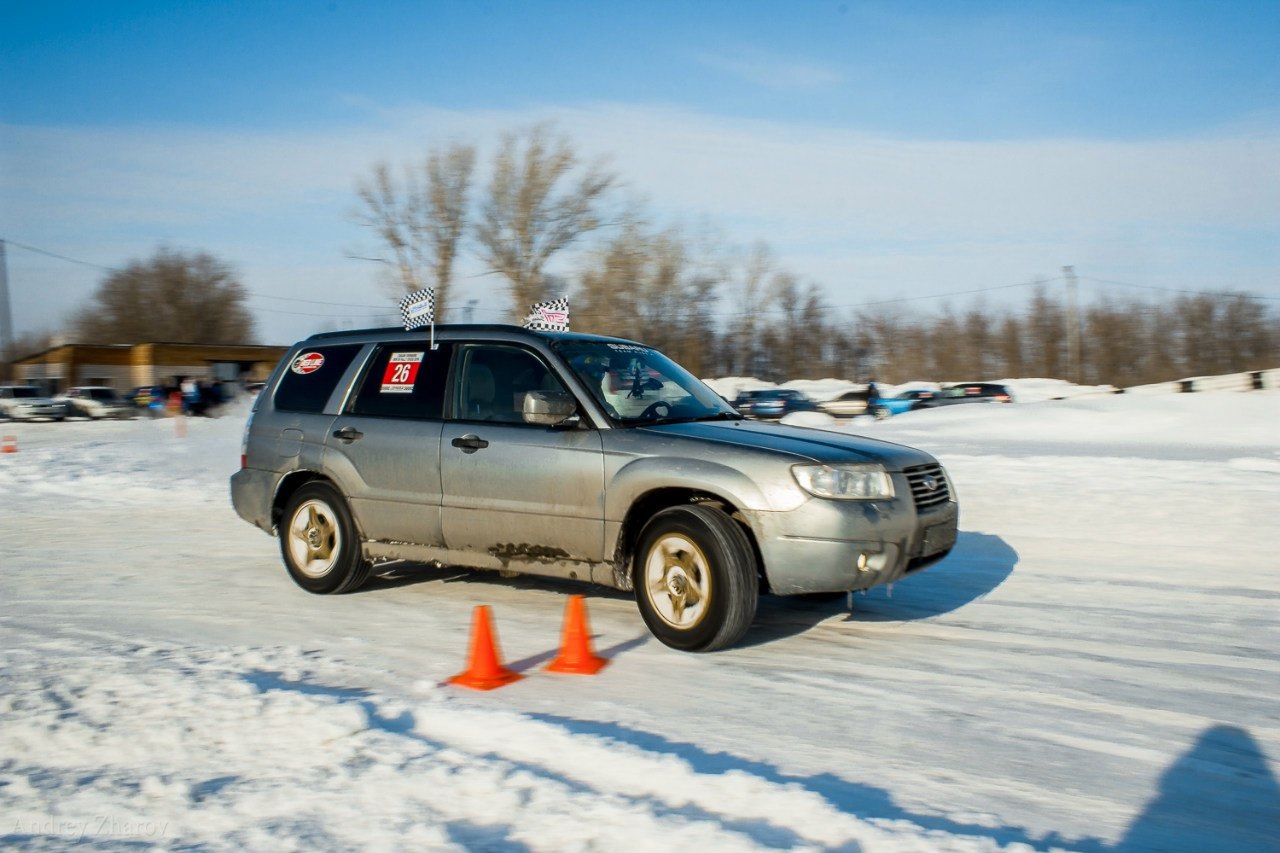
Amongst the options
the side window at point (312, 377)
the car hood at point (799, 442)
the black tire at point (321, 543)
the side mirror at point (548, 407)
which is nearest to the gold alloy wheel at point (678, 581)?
the car hood at point (799, 442)

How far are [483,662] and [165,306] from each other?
87.5 m

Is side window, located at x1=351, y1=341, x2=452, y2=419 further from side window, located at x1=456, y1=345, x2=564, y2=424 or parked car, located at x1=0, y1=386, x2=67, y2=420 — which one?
parked car, located at x1=0, y1=386, x2=67, y2=420

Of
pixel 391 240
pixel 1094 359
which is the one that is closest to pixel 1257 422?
pixel 391 240

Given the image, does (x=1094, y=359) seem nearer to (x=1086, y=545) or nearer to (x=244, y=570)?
(x=1086, y=545)

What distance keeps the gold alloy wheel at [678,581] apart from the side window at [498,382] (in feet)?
4.39

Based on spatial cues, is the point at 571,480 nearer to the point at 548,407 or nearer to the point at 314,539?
the point at 548,407

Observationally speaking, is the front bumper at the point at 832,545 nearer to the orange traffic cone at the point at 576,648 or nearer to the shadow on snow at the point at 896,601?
the shadow on snow at the point at 896,601

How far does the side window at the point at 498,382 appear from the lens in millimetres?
6695

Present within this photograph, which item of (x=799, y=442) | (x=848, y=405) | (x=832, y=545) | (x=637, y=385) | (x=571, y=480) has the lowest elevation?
(x=832, y=545)

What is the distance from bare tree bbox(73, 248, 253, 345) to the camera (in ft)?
274

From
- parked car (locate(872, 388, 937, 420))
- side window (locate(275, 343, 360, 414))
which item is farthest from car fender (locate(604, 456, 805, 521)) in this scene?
parked car (locate(872, 388, 937, 420))

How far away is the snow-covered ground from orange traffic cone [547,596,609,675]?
14 cm

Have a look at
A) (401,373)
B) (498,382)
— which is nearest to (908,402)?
(401,373)

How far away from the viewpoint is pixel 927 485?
617cm
